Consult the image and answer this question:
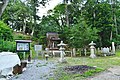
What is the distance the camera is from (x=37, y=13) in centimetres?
2825

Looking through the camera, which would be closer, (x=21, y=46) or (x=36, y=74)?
(x=36, y=74)

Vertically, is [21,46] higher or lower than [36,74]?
higher

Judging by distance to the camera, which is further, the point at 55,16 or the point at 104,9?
the point at 55,16

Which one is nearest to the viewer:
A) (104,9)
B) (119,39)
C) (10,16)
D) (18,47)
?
(18,47)

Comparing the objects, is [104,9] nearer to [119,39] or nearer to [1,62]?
[119,39]

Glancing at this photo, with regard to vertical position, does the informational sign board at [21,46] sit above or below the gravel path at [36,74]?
above

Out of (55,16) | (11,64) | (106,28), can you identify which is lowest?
(11,64)

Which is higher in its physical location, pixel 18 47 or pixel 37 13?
pixel 37 13

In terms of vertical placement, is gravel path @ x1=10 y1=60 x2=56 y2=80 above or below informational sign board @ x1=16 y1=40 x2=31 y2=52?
below

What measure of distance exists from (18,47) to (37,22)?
53.3ft

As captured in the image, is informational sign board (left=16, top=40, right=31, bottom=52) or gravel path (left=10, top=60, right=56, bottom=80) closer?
gravel path (left=10, top=60, right=56, bottom=80)

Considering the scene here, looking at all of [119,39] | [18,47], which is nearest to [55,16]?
[119,39]

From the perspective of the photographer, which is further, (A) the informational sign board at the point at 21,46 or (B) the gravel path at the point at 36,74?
(A) the informational sign board at the point at 21,46

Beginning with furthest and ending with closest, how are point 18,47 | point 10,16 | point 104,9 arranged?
point 10,16 < point 104,9 < point 18,47
